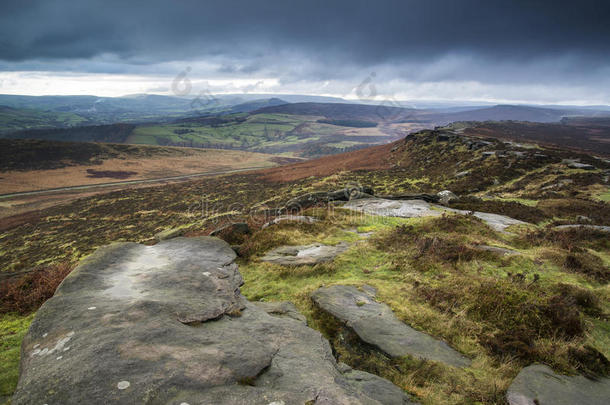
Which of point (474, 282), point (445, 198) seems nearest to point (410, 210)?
point (445, 198)

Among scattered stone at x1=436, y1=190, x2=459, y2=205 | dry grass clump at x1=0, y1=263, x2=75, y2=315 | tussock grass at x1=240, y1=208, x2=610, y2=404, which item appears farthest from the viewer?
scattered stone at x1=436, y1=190, x2=459, y2=205

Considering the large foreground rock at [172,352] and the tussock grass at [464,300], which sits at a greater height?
the large foreground rock at [172,352]

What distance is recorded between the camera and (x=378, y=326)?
827 centimetres

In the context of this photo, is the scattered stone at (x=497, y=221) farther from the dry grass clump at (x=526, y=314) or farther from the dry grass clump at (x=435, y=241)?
the dry grass clump at (x=526, y=314)

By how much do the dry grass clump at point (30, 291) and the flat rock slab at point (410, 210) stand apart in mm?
17035

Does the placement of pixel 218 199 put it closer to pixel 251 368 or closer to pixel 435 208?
pixel 435 208

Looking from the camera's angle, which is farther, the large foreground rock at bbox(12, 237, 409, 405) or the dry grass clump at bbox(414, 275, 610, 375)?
the dry grass clump at bbox(414, 275, 610, 375)

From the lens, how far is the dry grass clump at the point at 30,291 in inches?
391

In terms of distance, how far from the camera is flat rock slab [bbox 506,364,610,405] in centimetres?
557

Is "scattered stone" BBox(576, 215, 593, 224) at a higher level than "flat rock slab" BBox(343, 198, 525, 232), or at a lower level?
higher

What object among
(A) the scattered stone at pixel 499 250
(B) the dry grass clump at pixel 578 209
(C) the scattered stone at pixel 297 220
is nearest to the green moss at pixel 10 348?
(C) the scattered stone at pixel 297 220

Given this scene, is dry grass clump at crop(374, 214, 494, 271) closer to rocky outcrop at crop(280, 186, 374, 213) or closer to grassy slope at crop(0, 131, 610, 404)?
grassy slope at crop(0, 131, 610, 404)

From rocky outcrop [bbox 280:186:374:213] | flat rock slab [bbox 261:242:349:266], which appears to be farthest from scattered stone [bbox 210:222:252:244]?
rocky outcrop [bbox 280:186:374:213]

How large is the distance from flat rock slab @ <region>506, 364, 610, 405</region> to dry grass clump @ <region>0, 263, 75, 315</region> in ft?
47.5
